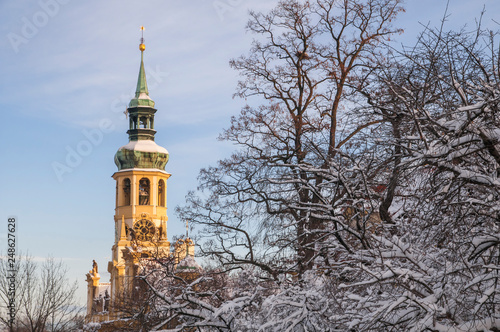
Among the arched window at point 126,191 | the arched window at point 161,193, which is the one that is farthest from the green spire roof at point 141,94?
the arched window at point 161,193

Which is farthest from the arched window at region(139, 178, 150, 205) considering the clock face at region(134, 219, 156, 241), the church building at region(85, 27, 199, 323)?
the clock face at region(134, 219, 156, 241)

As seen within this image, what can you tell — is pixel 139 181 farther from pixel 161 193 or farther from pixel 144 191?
pixel 161 193

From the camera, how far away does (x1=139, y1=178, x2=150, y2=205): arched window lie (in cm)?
9544

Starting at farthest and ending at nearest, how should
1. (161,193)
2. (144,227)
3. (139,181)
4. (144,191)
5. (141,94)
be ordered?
(141,94), (161,193), (144,191), (139,181), (144,227)

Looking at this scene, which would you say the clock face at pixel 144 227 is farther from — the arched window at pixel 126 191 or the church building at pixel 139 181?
the arched window at pixel 126 191

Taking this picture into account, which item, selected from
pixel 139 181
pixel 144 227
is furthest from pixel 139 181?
pixel 144 227

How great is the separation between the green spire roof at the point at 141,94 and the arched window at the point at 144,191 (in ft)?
31.3

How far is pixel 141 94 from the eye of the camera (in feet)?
321

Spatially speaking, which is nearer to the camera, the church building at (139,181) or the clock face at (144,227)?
the clock face at (144,227)

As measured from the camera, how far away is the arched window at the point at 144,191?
9544 cm

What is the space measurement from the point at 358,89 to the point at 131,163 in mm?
84804

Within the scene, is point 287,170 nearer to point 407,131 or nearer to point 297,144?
point 297,144

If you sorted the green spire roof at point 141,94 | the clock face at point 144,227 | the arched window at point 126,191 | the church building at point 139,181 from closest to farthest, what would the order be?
the clock face at point 144,227 < the church building at point 139,181 < the arched window at point 126,191 < the green spire roof at point 141,94

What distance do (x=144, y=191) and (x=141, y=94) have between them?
12358 millimetres
